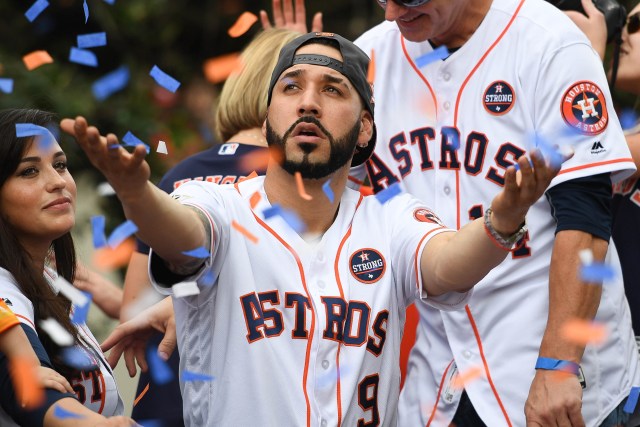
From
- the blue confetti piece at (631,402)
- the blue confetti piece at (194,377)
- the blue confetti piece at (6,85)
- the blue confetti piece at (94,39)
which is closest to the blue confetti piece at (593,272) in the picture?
the blue confetti piece at (631,402)

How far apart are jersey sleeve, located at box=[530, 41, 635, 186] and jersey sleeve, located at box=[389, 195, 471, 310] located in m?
0.58

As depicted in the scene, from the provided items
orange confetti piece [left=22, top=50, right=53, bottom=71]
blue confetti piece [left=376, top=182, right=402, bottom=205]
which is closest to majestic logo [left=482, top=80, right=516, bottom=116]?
blue confetti piece [left=376, top=182, right=402, bottom=205]

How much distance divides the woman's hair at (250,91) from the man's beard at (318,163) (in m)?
0.98

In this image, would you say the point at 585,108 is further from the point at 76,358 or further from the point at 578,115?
the point at 76,358

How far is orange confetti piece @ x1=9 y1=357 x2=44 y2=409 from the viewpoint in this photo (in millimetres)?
3523

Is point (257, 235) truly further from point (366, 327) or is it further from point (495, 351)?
point (495, 351)

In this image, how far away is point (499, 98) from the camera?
14.8ft

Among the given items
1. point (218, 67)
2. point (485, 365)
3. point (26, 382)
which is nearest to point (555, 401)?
point (485, 365)

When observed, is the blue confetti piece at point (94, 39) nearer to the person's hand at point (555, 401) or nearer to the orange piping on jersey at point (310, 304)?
the orange piping on jersey at point (310, 304)

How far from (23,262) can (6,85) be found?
3078mm

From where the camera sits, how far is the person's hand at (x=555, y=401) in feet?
13.4

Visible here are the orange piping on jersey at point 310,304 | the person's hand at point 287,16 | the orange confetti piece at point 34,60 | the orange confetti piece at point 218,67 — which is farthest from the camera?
the orange confetti piece at point 218,67

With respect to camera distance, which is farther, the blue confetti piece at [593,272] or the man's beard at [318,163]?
the blue confetti piece at [593,272]

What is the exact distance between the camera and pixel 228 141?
516 cm
